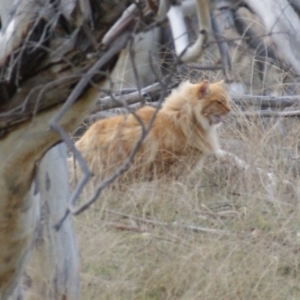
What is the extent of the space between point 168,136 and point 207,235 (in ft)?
5.28

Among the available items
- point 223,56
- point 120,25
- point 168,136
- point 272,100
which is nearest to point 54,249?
point 223,56

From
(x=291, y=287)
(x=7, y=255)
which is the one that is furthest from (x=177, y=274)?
(x=7, y=255)

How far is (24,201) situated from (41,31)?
0.66 m

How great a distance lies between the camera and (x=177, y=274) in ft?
15.2

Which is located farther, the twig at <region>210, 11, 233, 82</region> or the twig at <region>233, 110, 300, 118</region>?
the twig at <region>233, 110, 300, 118</region>

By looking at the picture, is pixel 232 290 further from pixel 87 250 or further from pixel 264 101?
pixel 264 101

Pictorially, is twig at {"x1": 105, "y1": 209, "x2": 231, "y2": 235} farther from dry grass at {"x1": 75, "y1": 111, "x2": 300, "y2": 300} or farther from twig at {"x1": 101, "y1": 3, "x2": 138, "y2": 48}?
twig at {"x1": 101, "y1": 3, "x2": 138, "y2": 48}

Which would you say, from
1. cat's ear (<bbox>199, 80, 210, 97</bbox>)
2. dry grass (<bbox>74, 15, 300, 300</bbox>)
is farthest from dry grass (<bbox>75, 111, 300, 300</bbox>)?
cat's ear (<bbox>199, 80, 210, 97</bbox>)

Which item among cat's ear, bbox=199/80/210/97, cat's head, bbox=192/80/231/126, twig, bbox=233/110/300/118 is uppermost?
cat's ear, bbox=199/80/210/97

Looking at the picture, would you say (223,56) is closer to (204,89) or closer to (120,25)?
(120,25)

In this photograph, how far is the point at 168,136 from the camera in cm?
651

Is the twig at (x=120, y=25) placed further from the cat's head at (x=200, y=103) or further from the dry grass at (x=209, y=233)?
the cat's head at (x=200, y=103)

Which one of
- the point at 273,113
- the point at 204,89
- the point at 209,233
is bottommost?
the point at 273,113

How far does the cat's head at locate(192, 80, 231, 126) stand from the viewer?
21.7 feet
